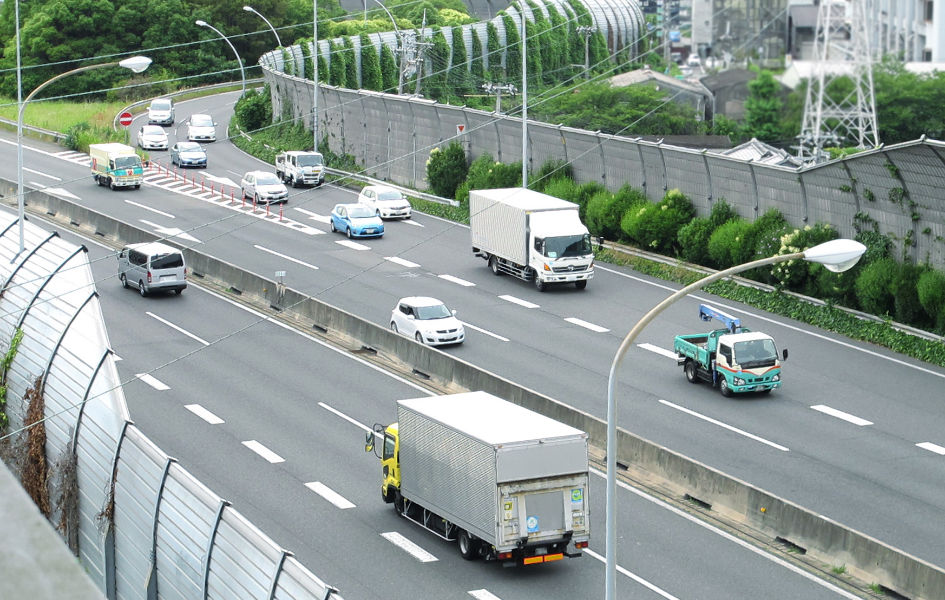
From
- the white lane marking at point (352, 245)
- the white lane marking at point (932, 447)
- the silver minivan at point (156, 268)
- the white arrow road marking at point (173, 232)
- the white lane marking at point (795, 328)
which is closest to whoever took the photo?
the white lane marking at point (932, 447)

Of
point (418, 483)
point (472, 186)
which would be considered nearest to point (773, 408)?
point (418, 483)

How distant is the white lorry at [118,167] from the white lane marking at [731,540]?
149 ft

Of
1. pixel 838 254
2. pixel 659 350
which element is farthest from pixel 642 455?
pixel 838 254

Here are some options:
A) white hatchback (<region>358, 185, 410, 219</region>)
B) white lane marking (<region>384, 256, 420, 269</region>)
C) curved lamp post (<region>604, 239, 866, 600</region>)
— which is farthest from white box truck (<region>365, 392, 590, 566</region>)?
white hatchback (<region>358, 185, 410, 219</region>)

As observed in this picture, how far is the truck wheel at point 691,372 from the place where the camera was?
37.3 m

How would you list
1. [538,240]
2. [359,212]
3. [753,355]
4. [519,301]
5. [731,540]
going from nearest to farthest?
[731,540] < [753,355] < [519,301] < [538,240] < [359,212]

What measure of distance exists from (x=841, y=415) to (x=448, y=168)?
34.2 m

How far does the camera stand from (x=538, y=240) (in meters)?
47.8

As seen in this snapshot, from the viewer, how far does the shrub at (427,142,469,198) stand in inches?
2569

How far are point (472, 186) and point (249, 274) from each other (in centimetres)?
1893

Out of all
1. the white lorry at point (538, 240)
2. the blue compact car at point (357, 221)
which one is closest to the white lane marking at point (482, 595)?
the white lorry at point (538, 240)

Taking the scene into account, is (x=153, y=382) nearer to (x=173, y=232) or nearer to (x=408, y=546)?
(x=408, y=546)

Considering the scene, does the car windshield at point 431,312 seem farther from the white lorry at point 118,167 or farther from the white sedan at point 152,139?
the white sedan at point 152,139

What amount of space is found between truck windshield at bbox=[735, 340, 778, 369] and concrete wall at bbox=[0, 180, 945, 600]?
22.0ft
